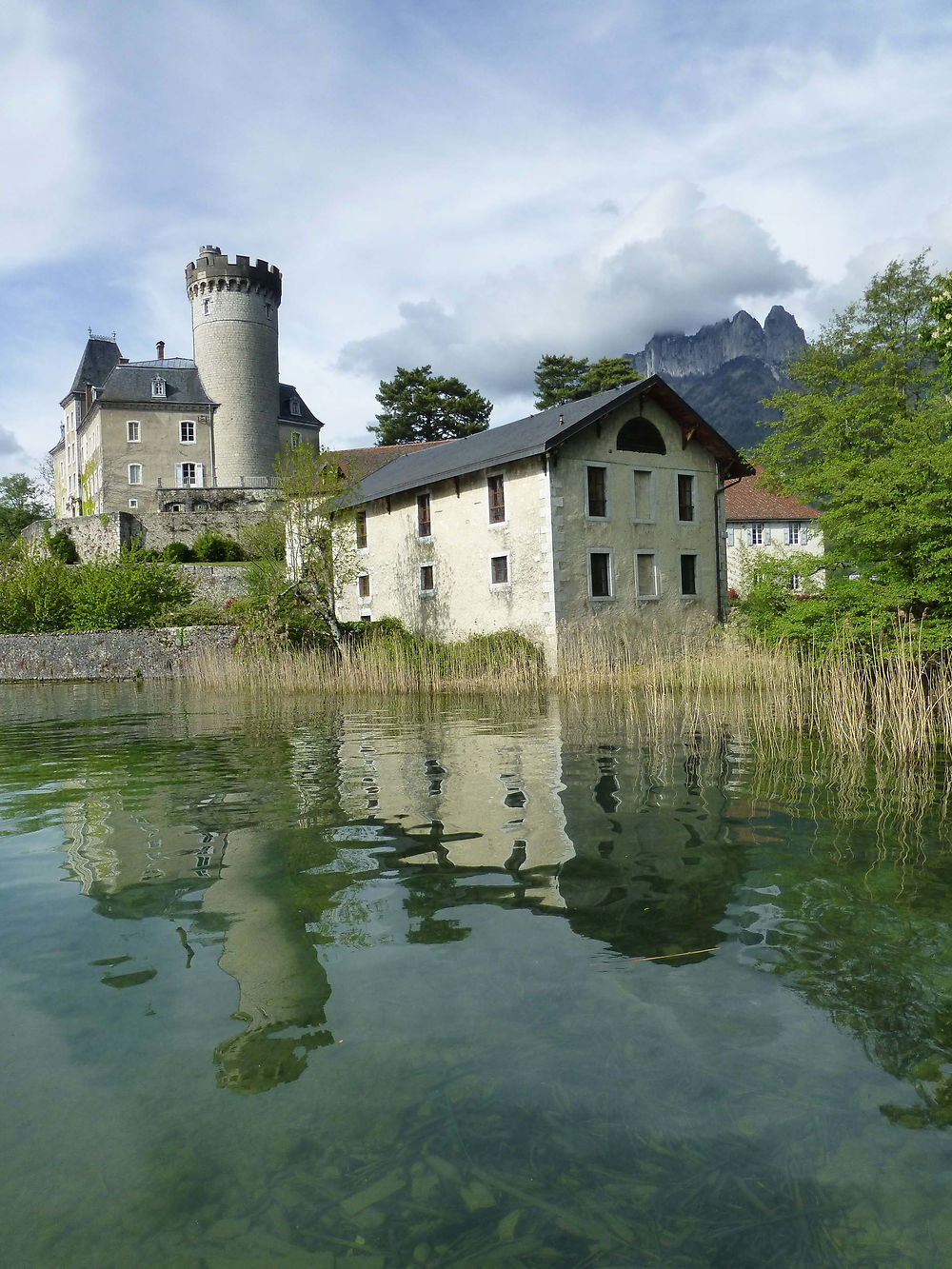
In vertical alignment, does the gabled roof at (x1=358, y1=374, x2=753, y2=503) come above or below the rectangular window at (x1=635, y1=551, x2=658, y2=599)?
above

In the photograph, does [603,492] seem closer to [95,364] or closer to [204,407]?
[204,407]

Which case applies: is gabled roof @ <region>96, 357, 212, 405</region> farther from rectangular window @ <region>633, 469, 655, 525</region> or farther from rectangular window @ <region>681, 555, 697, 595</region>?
rectangular window @ <region>681, 555, 697, 595</region>

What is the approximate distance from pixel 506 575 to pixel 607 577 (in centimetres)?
290

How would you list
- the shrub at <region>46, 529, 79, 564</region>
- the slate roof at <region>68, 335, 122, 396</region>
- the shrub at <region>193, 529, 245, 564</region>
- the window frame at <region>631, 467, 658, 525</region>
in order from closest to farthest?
the window frame at <region>631, 467, 658, 525</region>, the shrub at <region>46, 529, 79, 564</region>, the shrub at <region>193, 529, 245, 564</region>, the slate roof at <region>68, 335, 122, 396</region>

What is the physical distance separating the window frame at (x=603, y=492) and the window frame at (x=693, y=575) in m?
3.42

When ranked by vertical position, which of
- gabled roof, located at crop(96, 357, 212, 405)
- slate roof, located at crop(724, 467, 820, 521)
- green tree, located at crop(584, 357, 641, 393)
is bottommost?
slate roof, located at crop(724, 467, 820, 521)

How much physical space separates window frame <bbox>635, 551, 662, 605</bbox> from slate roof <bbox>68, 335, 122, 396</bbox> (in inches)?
2172

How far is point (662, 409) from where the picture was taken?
1115 inches

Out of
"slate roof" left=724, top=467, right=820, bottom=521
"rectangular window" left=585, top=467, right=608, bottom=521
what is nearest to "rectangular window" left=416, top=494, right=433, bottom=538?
"rectangular window" left=585, top=467, right=608, bottom=521

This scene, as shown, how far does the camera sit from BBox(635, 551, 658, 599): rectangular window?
27.9 metres

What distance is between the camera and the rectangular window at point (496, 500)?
2716cm

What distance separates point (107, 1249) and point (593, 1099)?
4.83 feet

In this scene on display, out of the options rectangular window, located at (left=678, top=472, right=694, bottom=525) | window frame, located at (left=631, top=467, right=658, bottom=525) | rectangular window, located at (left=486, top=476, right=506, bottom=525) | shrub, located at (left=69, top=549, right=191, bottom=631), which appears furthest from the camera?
shrub, located at (left=69, top=549, right=191, bottom=631)

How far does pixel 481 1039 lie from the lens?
11.4 ft
